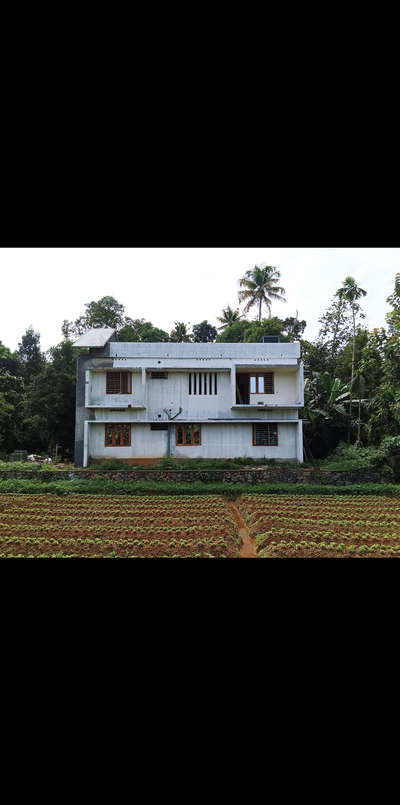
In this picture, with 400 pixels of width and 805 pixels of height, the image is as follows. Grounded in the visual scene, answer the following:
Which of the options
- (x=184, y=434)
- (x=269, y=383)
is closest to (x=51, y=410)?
(x=184, y=434)

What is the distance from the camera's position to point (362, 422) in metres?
14.6

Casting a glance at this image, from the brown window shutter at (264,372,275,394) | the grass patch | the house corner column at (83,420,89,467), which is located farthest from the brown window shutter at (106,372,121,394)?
the brown window shutter at (264,372,275,394)

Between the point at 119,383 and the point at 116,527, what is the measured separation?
22.3 ft

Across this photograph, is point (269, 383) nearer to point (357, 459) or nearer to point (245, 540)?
point (357, 459)

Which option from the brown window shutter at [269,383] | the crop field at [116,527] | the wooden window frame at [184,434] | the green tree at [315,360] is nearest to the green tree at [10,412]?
the crop field at [116,527]

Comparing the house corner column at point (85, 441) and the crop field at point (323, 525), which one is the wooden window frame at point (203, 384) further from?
the crop field at point (323, 525)

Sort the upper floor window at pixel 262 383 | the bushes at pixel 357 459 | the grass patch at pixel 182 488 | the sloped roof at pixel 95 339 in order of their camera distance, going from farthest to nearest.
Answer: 1. the upper floor window at pixel 262 383
2. the sloped roof at pixel 95 339
3. the bushes at pixel 357 459
4. the grass patch at pixel 182 488

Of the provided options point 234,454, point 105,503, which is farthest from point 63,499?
point 234,454

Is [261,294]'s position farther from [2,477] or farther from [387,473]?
[2,477]

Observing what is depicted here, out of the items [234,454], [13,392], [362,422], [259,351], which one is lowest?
[234,454]

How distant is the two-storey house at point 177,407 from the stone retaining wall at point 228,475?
1153mm

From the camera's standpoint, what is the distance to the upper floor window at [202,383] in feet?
41.6

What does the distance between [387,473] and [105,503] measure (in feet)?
26.7

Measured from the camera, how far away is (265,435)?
12633 mm
